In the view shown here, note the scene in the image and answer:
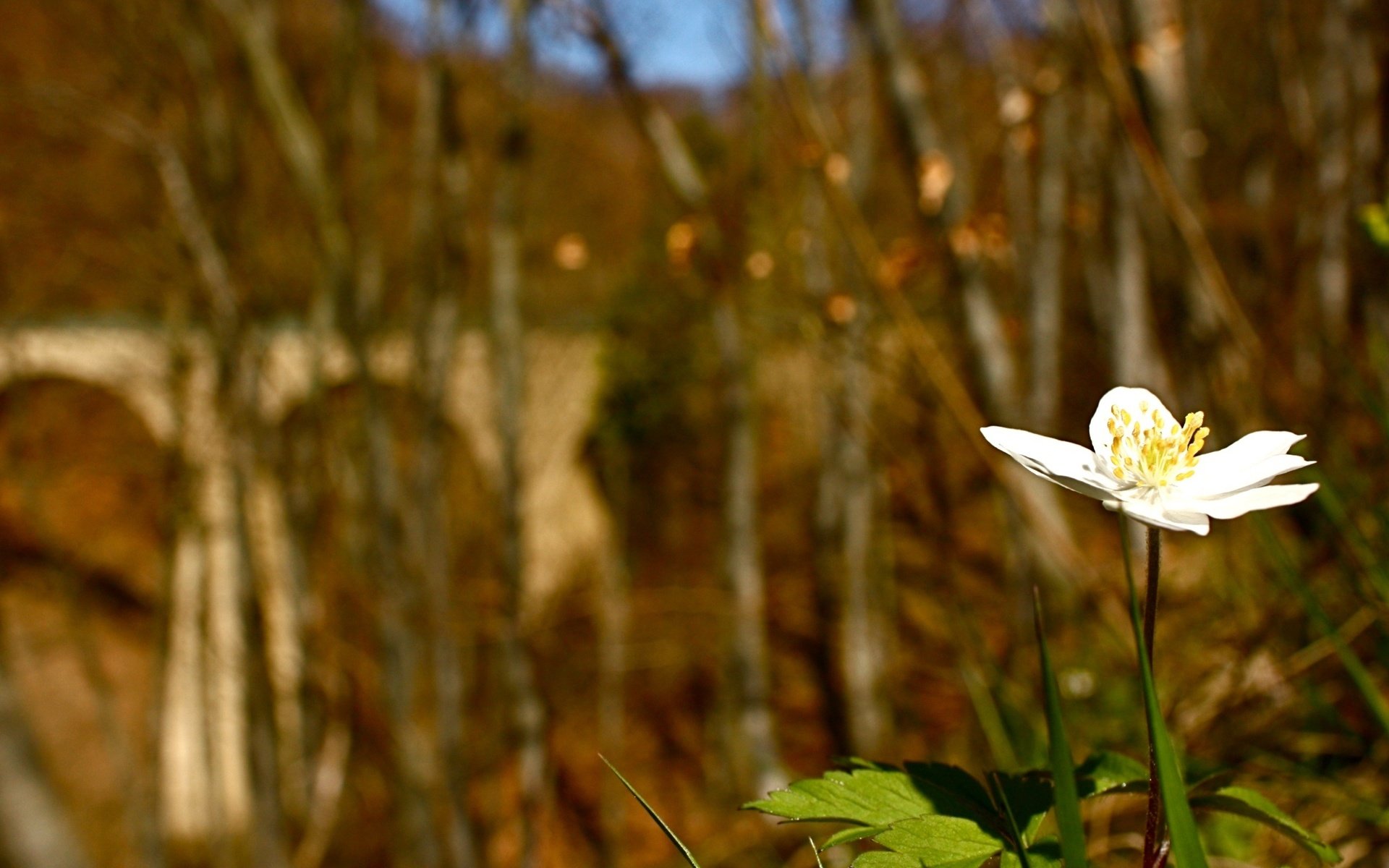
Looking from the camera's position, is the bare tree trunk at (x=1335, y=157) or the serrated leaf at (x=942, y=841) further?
the bare tree trunk at (x=1335, y=157)

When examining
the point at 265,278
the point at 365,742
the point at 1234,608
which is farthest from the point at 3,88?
the point at 1234,608

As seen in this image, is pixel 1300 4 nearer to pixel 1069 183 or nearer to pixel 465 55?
pixel 1069 183

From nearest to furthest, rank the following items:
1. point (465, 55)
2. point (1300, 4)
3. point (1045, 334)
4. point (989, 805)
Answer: point (989, 805) < point (465, 55) < point (1300, 4) < point (1045, 334)

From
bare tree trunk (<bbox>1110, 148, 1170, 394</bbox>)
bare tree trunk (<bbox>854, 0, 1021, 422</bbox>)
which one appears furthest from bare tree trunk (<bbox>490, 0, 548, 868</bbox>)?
bare tree trunk (<bbox>1110, 148, 1170, 394</bbox>)

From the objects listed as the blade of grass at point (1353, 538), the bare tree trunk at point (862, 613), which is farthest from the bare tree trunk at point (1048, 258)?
the blade of grass at point (1353, 538)

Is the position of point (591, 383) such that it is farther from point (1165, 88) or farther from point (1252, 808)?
point (1252, 808)

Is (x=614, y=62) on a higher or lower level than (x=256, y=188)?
lower

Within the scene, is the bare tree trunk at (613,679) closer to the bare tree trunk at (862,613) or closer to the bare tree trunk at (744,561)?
the bare tree trunk at (744,561)
